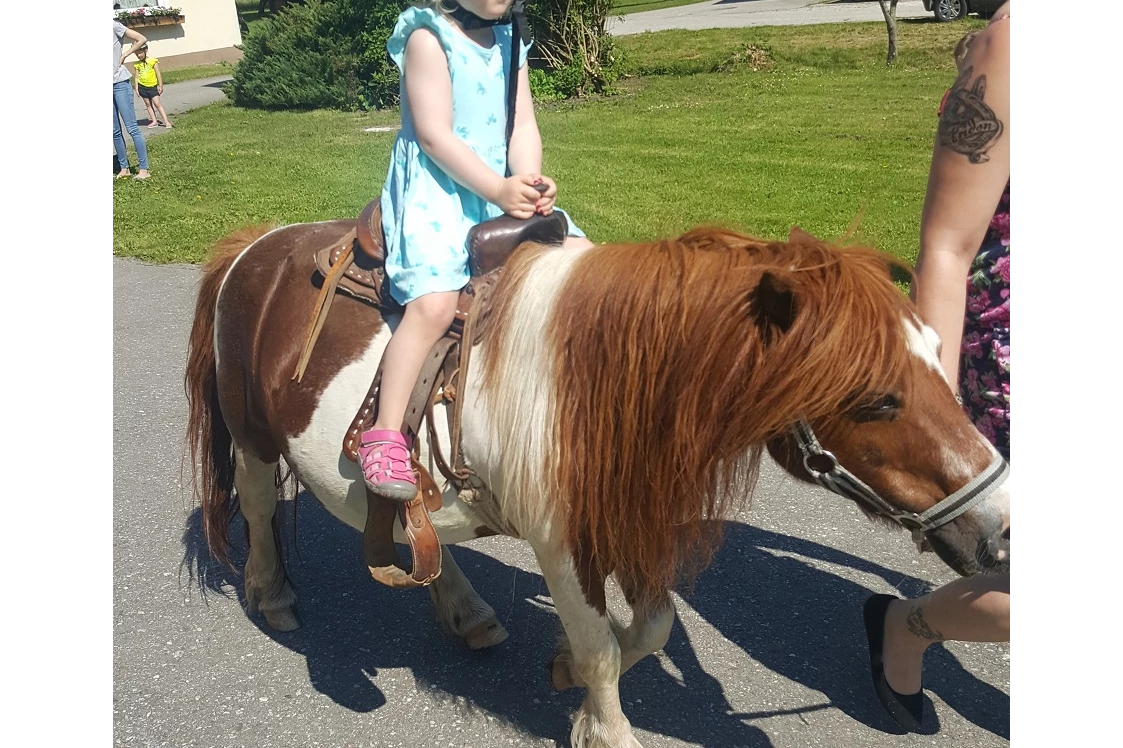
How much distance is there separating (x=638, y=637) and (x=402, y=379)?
3.25 feet

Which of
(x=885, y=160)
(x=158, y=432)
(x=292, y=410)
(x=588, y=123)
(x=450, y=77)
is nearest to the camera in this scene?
(x=450, y=77)

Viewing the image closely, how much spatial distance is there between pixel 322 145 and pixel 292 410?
36.4ft

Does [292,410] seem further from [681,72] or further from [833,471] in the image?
[681,72]

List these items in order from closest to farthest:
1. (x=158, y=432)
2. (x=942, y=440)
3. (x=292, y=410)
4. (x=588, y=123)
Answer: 1. (x=942, y=440)
2. (x=292, y=410)
3. (x=158, y=432)
4. (x=588, y=123)

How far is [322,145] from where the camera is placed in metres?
12.8

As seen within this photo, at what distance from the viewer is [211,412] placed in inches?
129

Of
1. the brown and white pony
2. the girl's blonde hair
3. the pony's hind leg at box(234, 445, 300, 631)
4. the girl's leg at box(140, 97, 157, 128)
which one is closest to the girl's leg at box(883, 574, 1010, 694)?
the brown and white pony

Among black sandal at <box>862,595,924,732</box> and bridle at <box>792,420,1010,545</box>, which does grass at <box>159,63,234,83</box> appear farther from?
bridle at <box>792,420,1010,545</box>

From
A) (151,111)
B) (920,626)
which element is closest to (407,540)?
(920,626)

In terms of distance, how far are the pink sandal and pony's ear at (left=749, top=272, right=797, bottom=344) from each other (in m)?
0.93

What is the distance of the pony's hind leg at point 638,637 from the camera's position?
2486 mm

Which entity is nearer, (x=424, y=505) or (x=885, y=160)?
(x=424, y=505)
